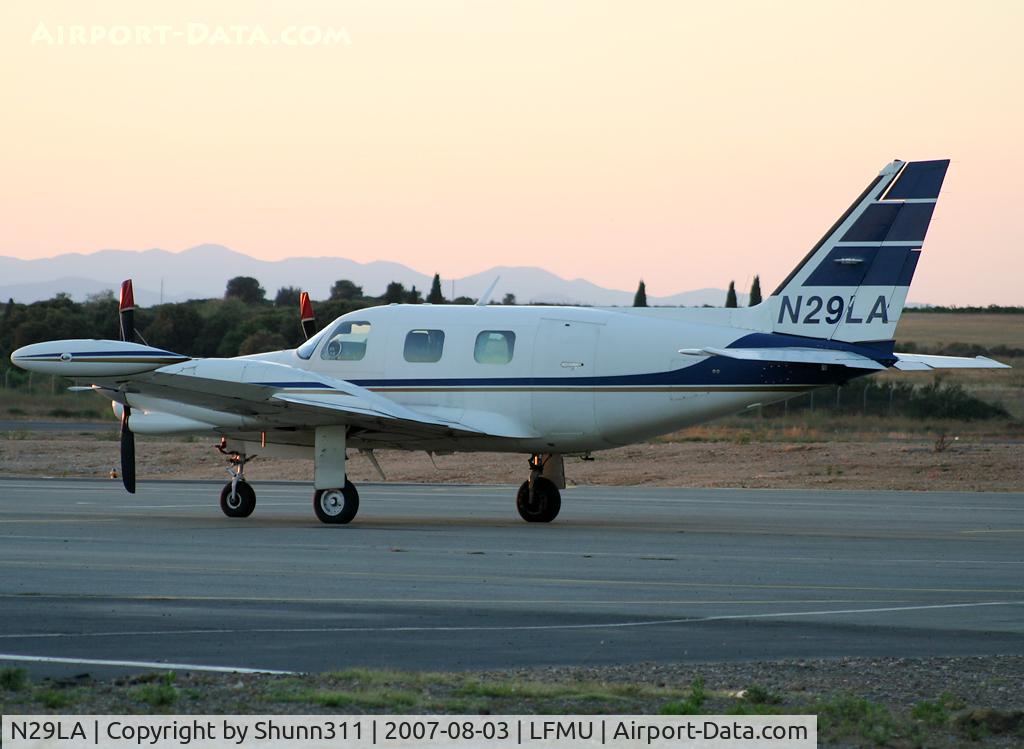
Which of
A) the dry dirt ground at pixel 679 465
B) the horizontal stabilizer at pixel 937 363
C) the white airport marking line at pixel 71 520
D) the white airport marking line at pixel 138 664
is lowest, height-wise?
the dry dirt ground at pixel 679 465

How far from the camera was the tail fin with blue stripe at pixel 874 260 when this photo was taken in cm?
2238

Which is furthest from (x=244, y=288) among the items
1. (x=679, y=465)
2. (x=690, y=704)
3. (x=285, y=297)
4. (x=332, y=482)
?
(x=690, y=704)

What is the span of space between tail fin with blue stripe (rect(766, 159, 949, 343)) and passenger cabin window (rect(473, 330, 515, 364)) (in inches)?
174

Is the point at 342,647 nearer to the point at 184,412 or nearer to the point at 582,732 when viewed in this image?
the point at 582,732

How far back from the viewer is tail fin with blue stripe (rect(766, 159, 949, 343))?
73.4 feet

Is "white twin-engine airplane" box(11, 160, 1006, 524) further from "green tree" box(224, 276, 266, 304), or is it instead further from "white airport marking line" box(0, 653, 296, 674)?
"green tree" box(224, 276, 266, 304)

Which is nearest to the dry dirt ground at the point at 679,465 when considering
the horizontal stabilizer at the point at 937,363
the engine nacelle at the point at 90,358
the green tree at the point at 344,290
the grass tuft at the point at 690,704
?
the horizontal stabilizer at the point at 937,363

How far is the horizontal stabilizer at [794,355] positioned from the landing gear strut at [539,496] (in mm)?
3375

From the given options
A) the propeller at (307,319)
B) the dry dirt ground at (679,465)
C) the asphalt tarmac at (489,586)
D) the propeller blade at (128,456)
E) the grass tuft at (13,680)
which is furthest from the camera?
the dry dirt ground at (679,465)

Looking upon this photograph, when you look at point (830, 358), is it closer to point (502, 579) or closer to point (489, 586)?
point (502, 579)

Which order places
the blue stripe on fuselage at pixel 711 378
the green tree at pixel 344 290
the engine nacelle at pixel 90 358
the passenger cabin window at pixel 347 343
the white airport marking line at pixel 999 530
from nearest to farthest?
1. the engine nacelle at pixel 90 358
2. the blue stripe on fuselage at pixel 711 378
3. the white airport marking line at pixel 999 530
4. the passenger cabin window at pixel 347 343
5. the green tree at pixel 344 290

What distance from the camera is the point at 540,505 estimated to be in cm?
2405

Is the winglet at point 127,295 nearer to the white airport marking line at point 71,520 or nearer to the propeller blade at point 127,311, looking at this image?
the propeller blade at point 127,311

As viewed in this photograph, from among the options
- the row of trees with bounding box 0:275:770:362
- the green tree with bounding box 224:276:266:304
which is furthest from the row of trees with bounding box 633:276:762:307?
the green tree with bounding box 224:276:266:304
